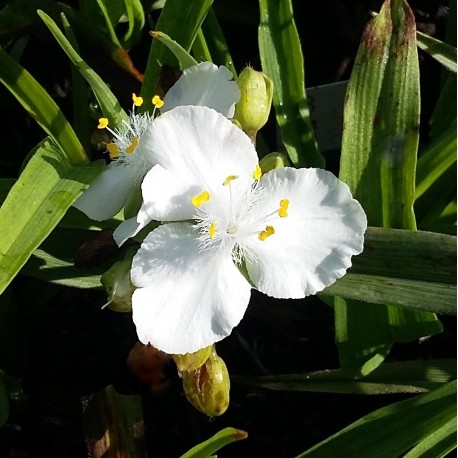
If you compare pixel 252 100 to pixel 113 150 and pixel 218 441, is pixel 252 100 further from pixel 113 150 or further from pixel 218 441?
pixel 218 441

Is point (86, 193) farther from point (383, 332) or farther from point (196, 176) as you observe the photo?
point (383, 332)

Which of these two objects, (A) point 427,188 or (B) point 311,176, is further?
(A) point 427,188

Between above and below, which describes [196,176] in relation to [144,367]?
above

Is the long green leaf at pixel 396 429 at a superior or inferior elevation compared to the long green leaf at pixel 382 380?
superior

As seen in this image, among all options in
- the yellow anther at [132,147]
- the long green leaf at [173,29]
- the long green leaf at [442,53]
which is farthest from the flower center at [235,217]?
the long green leaf at [442,53]

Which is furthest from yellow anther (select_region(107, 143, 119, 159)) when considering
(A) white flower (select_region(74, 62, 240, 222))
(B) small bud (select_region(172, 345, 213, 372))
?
(B) small bud (select_region(172, 345, 213, 372))

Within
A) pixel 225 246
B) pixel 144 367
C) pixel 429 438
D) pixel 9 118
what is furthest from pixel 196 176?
pixel 9 118

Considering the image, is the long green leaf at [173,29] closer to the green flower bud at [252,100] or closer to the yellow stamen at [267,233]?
the green flower bud at [252,100]

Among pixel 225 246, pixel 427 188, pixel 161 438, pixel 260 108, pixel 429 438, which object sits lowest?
pixel 161 438
